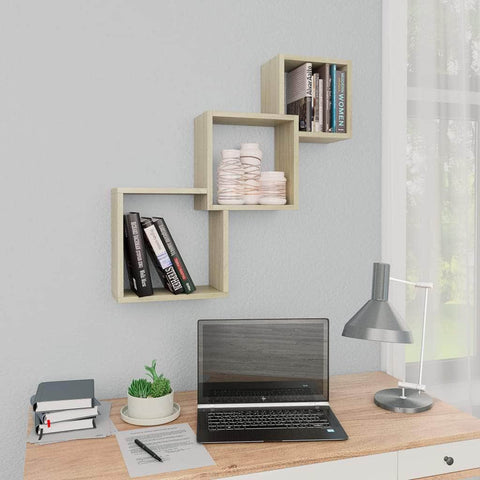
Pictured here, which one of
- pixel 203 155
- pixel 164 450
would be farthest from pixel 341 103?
pixel 164 450

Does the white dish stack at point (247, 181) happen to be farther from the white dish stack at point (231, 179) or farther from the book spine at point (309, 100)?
the book spine at point (309, 100)

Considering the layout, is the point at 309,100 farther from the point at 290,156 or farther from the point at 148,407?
the point at 148,407

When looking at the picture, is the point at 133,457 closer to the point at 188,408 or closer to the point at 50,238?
the point at 188,408

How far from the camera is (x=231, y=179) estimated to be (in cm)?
186

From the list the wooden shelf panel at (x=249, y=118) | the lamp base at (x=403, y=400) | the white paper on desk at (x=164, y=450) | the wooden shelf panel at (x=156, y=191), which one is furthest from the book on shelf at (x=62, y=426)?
the wooden shelf panel at (x=249, y=118)

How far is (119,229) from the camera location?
5.73ft

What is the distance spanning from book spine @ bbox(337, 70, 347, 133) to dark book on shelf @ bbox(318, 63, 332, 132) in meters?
0.04

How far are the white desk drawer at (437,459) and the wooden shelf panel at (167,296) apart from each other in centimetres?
73

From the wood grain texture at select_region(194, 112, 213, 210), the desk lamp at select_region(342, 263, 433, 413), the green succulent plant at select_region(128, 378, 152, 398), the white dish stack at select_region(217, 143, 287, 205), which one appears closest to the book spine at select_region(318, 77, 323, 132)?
the white dish stack at select_region(217, 143, 287, 205)

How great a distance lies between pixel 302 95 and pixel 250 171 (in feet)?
1.09

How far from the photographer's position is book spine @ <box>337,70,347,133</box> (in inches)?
77.5

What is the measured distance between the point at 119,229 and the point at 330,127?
814 mm

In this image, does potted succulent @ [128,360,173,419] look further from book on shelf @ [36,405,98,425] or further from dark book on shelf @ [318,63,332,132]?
dark book on shelf @ [318,63,332,132]

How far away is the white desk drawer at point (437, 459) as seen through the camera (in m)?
1.54
